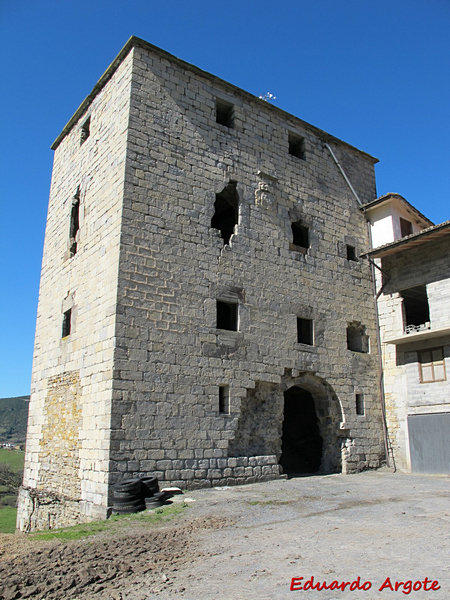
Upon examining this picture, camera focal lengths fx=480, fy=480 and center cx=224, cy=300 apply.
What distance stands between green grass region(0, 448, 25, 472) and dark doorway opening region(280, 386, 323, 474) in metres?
38.7

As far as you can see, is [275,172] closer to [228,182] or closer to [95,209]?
[228,182]

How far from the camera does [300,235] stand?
1503cm

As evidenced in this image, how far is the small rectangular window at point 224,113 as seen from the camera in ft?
44.6

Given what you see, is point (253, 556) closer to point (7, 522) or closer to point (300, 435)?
point (300, 435)

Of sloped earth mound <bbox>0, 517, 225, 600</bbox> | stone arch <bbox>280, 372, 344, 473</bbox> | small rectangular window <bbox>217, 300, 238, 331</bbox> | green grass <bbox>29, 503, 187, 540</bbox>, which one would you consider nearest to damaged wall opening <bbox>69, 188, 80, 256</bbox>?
small rectangular window <bbox>217, 300, 238, 331</bbox>

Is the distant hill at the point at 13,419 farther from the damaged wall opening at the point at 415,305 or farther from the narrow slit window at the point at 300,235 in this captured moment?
the narrow slit window at the point at 300,235

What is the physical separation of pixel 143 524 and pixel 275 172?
10131 mm

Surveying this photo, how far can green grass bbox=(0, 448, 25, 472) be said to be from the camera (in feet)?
162

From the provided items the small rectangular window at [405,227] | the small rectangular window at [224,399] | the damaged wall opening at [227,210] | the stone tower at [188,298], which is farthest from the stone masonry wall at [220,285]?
the small rectangular window at [405,227]

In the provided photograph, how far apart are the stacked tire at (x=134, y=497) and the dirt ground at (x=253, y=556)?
69 centimetres

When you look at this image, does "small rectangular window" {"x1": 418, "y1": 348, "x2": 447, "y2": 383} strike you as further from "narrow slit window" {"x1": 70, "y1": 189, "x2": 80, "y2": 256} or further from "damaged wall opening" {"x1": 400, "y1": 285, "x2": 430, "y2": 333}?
"narrow slit window" {"x1": 70, "y1": 189, "x2": 80, "y2": 256}

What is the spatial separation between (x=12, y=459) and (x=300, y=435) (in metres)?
47.1

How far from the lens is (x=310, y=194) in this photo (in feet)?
48.3

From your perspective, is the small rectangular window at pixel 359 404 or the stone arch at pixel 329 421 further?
the small rectangular window at pixel 359 404
